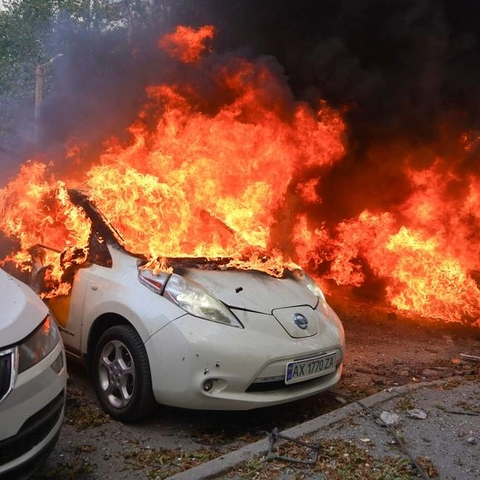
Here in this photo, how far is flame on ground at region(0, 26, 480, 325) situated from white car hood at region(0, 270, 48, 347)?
1.14 m

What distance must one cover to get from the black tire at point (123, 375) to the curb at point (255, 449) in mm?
797

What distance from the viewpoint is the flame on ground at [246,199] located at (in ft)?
16.0

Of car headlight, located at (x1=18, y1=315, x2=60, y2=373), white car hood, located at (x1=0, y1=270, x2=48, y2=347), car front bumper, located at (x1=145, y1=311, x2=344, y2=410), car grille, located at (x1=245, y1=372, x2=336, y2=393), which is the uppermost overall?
white car hood, located at (x1=0, y1=270, x2=48, y2=347)

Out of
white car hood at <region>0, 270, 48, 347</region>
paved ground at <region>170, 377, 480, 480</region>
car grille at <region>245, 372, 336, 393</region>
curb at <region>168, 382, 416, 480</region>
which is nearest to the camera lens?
white car hood at <region>0, 270, 48, 347</region>

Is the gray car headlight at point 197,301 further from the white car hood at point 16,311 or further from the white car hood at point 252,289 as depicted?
the white car hood at point 16,311

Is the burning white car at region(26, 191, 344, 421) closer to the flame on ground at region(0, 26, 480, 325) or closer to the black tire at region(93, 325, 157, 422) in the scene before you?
the black tire at region(93, 325, 157, 422)

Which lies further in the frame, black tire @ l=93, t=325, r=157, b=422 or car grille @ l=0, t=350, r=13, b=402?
black tire @ l=93, t=325, r=157, b=422

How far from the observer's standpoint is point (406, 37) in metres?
8.20

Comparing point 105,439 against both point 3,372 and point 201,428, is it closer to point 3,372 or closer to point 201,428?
point 201,428

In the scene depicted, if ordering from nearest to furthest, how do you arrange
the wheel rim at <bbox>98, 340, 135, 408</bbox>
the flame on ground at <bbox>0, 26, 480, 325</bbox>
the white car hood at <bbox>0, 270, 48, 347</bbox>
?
the white car hood at <bbox>0, 270, 48, 347</bbox> < the wheel rim at <bbox>98, 340, 135, 408</bbox> < the flame on ground at <bbox>0, 26, 480, 325</bbox>

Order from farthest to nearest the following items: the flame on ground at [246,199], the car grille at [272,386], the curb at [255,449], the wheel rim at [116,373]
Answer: the flame on ground at [246,199]
the wheel rim at [116,373]
the car grille at [272,386]
the curb at [255,449]

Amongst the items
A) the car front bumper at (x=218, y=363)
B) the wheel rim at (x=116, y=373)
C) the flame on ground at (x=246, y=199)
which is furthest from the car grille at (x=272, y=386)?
the flame on ground at (x=246, y=199)

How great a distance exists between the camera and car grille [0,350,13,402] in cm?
248

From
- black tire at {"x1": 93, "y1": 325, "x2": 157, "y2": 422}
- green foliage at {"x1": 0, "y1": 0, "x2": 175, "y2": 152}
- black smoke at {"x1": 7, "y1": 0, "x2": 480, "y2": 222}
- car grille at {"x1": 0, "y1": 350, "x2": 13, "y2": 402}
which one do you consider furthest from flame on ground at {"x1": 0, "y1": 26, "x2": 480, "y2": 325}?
green foliage at {"x1": 0, "y1": 0, "x2": 175, "y2": 152}
